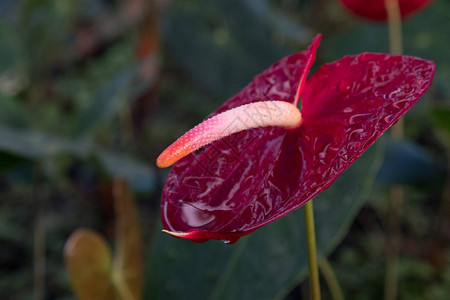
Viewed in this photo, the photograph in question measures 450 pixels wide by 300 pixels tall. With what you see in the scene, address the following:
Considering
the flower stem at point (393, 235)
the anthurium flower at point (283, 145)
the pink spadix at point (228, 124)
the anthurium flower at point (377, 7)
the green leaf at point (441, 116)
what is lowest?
the flower stem at point (393, 235)

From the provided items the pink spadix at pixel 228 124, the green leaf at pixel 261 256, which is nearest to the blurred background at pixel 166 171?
the green leaf at pixel 261 256

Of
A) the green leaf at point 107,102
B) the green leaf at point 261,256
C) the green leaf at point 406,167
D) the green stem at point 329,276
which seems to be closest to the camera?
the green leaf at point 261,256

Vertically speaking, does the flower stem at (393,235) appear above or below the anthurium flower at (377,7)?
below

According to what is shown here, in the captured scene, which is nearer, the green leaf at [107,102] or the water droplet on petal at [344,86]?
the water droplet on petal at [344,86]

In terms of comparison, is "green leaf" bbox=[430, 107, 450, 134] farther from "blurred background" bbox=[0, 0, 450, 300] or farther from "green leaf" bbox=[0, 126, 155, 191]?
"green leaf" bbox=[0, 126, 155, 191]

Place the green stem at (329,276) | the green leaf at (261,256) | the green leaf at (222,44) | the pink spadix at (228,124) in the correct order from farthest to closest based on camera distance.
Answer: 1. the green leaf at (222,44)
2. the green stem at (329,276)
3. the green leaf at (261,256)
4. the pink spadix at (228,124)

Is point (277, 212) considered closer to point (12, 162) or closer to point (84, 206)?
point (12, 162)

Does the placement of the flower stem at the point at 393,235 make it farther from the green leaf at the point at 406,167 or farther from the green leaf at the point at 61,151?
the green leaf at the point at 61,151
